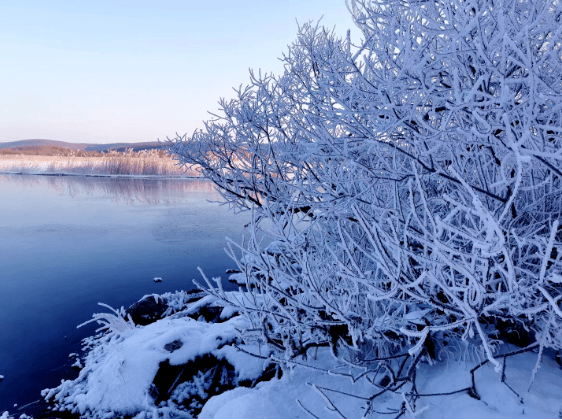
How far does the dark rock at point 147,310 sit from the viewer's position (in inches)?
279

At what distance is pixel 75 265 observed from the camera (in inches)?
426

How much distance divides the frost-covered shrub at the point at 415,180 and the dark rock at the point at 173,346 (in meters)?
1.75

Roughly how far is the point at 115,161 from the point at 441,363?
47.2 m

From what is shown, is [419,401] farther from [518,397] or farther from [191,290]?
[191,290]

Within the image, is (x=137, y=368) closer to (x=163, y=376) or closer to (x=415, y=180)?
(x=163, y=376)

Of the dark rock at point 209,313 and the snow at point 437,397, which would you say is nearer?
the snow at point 437,397

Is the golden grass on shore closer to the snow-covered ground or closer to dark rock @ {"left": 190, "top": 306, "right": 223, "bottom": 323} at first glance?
dark rock @ {"left": 190, "top": 306, "right": 223, "bottom": 323}

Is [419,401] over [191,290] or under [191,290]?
over

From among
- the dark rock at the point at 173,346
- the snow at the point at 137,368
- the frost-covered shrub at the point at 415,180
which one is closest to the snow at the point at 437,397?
the frost-covered shrub at the point at 415,180

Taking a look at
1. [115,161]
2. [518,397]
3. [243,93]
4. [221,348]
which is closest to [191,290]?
[221,348]

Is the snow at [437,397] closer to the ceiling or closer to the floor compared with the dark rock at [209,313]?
closer to the ceiling

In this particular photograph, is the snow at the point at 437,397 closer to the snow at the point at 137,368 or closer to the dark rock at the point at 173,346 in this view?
the snow at the point at 137,368

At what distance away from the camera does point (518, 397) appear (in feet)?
8.11

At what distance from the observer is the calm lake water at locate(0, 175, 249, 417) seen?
642cm
